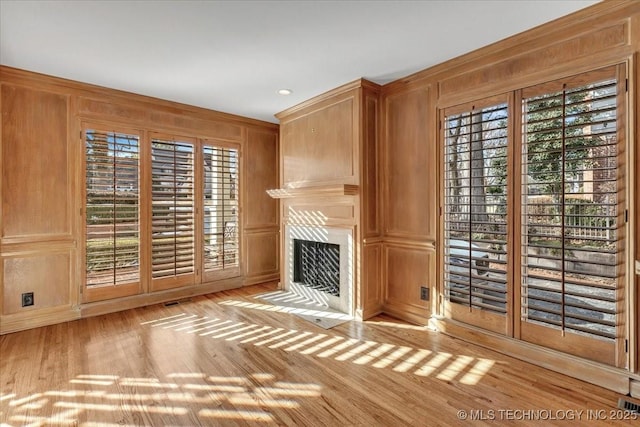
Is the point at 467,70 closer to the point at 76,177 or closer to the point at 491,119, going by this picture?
the point at 491,119

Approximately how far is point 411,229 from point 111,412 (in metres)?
2.90

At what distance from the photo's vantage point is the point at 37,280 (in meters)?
3.42

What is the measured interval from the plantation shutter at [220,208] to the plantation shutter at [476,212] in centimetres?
306

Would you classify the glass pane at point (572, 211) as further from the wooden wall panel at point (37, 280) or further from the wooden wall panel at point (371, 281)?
the wooden wall panel at point (37, 280)

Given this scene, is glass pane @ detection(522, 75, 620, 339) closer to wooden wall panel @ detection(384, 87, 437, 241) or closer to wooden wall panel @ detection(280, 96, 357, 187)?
wooden wall panel @ detection(384, 87, 437, 241)

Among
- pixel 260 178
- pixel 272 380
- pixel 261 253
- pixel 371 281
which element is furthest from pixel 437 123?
pixel 261 253

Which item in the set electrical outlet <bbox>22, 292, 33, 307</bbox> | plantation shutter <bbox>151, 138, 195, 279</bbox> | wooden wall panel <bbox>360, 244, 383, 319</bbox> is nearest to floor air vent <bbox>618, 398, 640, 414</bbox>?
wooden wall panel <bbox>360, 244, 383, 319</bbox>

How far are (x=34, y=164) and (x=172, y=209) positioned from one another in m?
1.43

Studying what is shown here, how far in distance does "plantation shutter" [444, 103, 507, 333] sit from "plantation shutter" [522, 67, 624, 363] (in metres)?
0.19

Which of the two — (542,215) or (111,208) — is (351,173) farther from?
(111,208)

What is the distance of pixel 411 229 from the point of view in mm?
3496

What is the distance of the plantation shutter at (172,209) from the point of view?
4145 mm

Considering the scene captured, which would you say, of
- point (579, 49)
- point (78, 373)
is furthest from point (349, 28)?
point (78, 373)

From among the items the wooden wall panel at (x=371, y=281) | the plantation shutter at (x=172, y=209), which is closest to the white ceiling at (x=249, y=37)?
the plantation shutter at (x=172, y=209)
